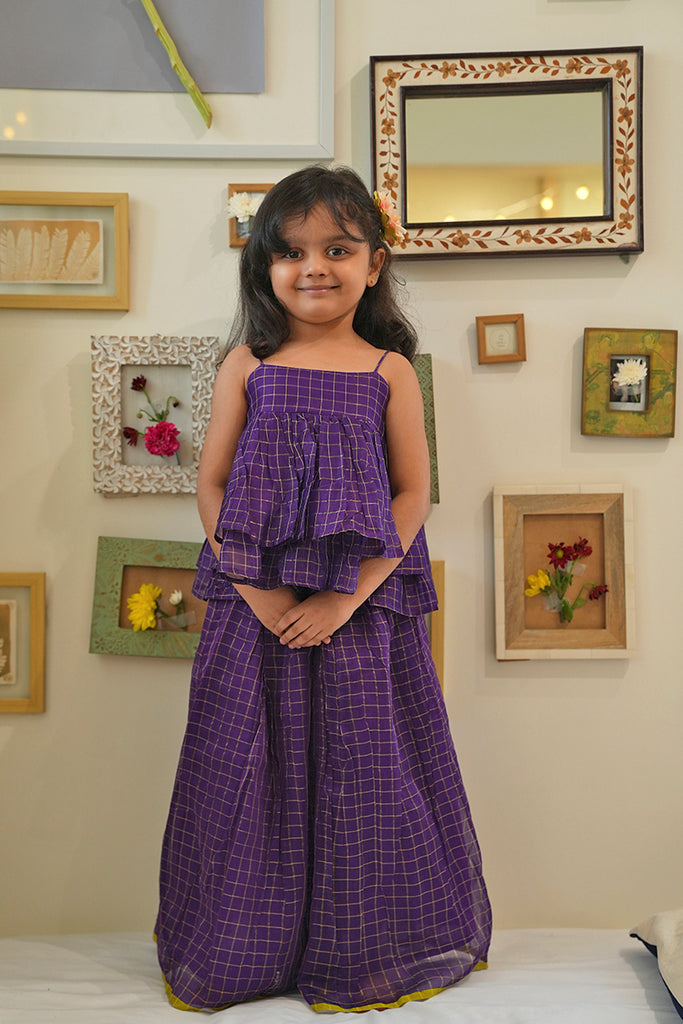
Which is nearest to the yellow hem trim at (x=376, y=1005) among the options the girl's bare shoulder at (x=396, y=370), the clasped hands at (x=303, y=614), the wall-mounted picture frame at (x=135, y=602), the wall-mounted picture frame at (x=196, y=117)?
the clasped hands at (x=303, y=614)

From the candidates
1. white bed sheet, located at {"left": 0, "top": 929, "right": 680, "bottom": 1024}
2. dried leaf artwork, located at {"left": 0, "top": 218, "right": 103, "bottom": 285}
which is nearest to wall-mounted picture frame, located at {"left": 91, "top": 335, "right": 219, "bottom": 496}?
dried leaf artwork, located at {"left": 0, "top": 218, "right": 103, "bottom": 285}

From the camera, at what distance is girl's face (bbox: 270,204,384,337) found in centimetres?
126

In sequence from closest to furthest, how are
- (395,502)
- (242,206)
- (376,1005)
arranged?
(376,1005) < (395,502) < (242,206)

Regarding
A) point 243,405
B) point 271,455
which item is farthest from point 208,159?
point 271,455

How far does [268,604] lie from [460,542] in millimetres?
438

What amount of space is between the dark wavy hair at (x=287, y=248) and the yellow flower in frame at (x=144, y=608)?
425mm

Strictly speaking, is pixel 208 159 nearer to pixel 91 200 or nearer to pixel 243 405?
pixel 91 200

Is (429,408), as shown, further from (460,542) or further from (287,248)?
(287,248)

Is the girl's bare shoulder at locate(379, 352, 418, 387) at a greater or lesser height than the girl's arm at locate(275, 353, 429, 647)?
greater

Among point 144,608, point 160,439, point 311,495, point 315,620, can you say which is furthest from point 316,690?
point 160,439

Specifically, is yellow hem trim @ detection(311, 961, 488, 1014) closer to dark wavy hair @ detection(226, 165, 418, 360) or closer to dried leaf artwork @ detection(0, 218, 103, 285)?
dark wavy hair @ detection(226, 165, 418, 360)

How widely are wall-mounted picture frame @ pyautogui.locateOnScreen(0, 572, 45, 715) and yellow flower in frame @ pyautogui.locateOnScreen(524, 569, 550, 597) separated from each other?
32.3 inches

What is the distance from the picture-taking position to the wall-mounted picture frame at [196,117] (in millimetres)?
1531

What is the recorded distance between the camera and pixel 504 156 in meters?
1.54
